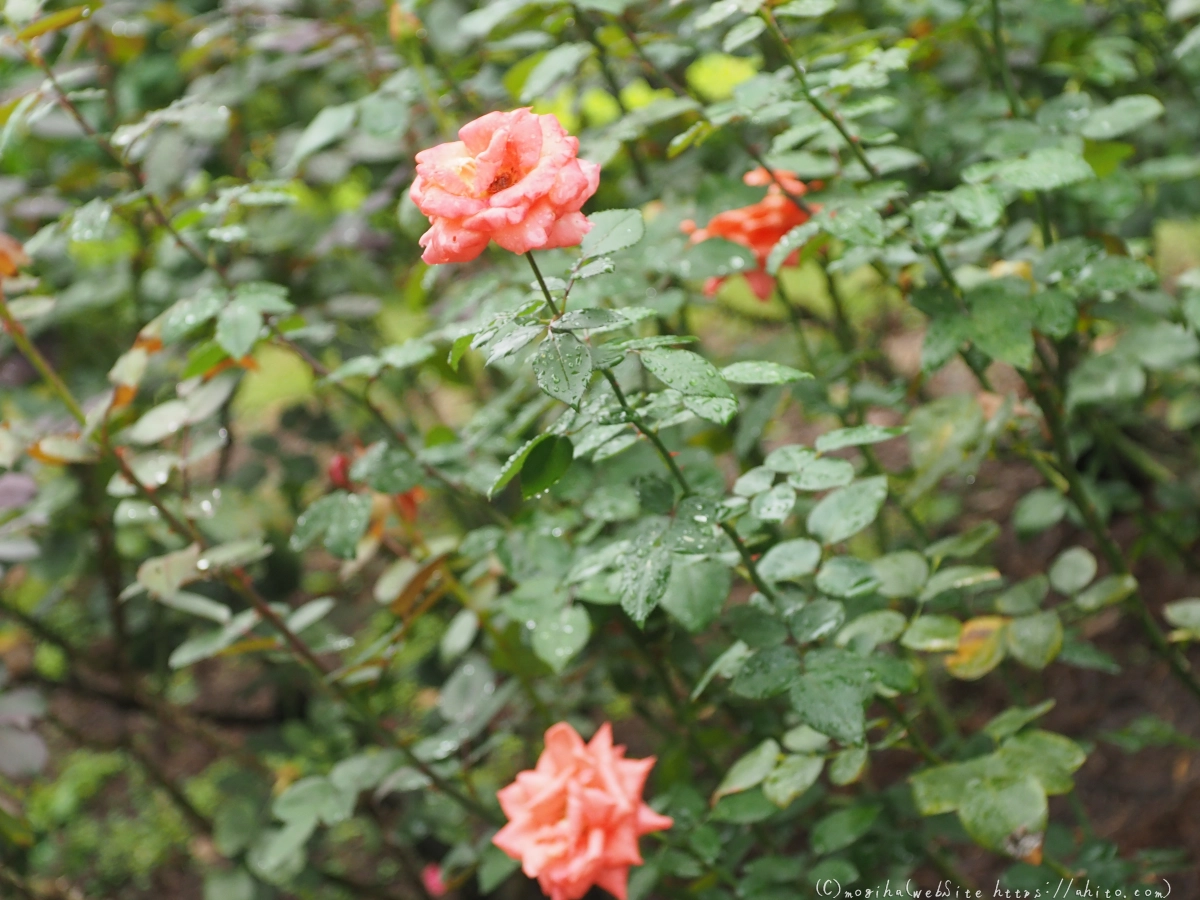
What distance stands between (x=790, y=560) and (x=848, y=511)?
8cm

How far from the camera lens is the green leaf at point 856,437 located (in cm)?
87

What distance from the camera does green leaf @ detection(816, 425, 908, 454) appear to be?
87cm

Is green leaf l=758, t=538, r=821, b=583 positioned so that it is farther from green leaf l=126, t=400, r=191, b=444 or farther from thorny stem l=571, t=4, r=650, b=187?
green leaf l=126, t=400, r=191, b=444

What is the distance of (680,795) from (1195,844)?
30.7 inches

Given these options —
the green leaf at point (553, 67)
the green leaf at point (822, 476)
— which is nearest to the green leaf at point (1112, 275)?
the green leaf at point (822, 476)

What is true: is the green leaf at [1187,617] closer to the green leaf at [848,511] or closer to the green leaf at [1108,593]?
the green leaf at [1108,593]

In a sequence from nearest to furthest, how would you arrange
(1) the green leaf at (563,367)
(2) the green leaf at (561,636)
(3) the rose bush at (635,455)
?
1. (1) the green leaf at (563,367)
2. (3) the rose bush at (635,455)
3. (2) the green leaf at (561,636)

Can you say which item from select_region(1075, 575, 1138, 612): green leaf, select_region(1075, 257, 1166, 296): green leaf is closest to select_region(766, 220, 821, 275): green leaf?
select_region(1075, 257, 1166, 296): green leaf

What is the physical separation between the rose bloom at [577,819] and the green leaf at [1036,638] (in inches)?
15.0

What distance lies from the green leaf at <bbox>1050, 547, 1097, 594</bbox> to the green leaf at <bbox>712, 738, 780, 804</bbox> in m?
0.39

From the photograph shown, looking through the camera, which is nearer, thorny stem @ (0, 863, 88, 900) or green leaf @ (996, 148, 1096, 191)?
green leaf @ (996, 148, 1096, 191)

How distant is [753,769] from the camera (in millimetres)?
977

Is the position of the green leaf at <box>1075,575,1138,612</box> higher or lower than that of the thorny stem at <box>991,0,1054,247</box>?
lower

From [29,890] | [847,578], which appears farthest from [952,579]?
[29,890]
